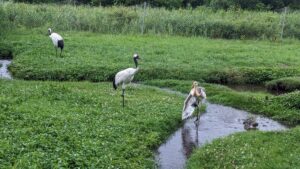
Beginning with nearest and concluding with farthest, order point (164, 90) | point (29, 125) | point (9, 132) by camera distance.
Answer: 1. point (9, 132)
2. point (29, 125)
3. point (164, 90)

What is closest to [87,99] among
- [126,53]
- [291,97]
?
[291,97]

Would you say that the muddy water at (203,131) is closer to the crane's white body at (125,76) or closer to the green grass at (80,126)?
the green grass at (80,126)

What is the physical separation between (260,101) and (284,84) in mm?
3112

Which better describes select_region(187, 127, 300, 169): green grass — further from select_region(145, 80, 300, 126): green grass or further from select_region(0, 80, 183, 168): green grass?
select_region(145, 80, 300, 126): green grass

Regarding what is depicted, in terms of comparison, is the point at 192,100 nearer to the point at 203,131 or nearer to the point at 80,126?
the point at 203,131

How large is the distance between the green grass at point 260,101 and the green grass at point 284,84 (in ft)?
5.31

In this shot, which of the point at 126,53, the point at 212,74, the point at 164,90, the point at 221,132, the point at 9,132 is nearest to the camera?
the point at 9,132

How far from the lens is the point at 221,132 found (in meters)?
15.5

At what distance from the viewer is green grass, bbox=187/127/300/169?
11.7 metres

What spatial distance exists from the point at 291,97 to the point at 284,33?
16.3 m

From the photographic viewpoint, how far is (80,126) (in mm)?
13086

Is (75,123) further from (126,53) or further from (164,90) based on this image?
(126,53)

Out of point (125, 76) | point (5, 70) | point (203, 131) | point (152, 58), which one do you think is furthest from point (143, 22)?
point (203, 131)

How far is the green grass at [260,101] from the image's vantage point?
17141 mm
